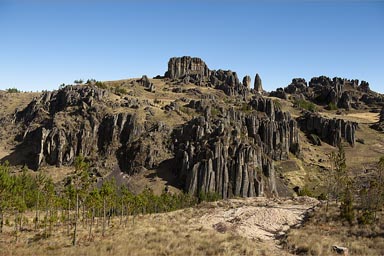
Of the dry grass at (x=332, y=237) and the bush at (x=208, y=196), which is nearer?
the dry grass at (x=332, y=237)

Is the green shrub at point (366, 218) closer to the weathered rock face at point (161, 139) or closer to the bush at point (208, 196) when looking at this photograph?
the bush at point (208, 196)

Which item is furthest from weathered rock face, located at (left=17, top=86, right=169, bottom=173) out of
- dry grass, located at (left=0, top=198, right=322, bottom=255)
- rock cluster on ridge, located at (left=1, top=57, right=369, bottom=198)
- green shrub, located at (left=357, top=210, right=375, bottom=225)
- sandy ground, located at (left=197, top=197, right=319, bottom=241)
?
green shrub, located at (left=357, top=210, right=375, bottom=225)

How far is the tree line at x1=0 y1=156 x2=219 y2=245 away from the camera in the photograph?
45.2 metres

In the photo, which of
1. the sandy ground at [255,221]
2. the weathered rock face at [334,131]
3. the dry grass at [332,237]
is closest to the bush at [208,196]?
the sandy ground at [255,221]

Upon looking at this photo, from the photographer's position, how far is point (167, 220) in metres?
57.2

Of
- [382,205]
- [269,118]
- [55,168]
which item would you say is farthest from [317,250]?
[269,118]

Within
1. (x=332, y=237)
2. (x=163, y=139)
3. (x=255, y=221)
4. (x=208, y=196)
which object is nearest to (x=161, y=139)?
(x=163, y=139)

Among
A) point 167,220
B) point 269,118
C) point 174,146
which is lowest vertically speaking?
point 167,220

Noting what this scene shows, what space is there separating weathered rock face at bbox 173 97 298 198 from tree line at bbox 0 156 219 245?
12111 mm

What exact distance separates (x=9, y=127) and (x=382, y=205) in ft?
579

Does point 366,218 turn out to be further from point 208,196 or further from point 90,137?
point 90,137

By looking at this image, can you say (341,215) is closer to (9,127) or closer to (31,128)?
(31,128)

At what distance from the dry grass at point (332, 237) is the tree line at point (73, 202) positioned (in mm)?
25482

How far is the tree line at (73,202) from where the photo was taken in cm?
4525
